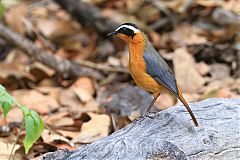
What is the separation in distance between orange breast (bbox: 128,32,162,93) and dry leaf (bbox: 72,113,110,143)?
0.98m

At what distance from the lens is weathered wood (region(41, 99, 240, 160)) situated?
372 centimetres

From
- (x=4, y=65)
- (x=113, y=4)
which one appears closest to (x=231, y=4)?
(x=113, y=4)

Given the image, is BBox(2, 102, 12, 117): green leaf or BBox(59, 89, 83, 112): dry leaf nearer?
BBox(2, 102, 12, 117): green leaf

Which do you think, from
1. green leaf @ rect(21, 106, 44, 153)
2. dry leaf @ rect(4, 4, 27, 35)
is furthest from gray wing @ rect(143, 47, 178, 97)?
dry leaf @ rect(4, 4, 27, 35)

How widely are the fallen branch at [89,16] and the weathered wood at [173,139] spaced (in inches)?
153

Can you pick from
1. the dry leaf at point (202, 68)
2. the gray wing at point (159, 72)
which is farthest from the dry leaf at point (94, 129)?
the dry leaf at point (202, 68)

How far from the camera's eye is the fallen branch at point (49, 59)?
23.3 ft

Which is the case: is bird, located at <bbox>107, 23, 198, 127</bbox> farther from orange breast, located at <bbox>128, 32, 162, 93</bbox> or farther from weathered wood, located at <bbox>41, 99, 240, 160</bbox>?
weathered wood, located at <bbox>41, 99, 240, 160</bbox>

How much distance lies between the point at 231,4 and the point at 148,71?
425 cm

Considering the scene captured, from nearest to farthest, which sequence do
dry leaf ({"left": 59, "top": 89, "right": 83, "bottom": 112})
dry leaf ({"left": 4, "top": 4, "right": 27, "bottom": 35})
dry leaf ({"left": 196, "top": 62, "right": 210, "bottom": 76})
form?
1. dry leaf ({"left": 59, "top": 89, "right": 83, "bottom": 112})
2. dry leaf ({"left": 196, "top": 62, "right": 210, "bottom": 76})
3. dry leaf ({"left": 4, "top": 4, "right": 27, "bottom": 35})

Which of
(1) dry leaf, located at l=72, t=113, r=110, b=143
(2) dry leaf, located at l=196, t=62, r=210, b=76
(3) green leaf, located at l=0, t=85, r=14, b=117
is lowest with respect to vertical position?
(2) dry leaf, located at l=196, t=62, r=210, b=76

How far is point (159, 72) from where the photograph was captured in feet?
14.4

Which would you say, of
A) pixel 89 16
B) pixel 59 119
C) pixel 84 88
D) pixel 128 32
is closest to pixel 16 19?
pixel 89 16

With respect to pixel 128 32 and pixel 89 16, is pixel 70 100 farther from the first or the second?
pixel 128 32
